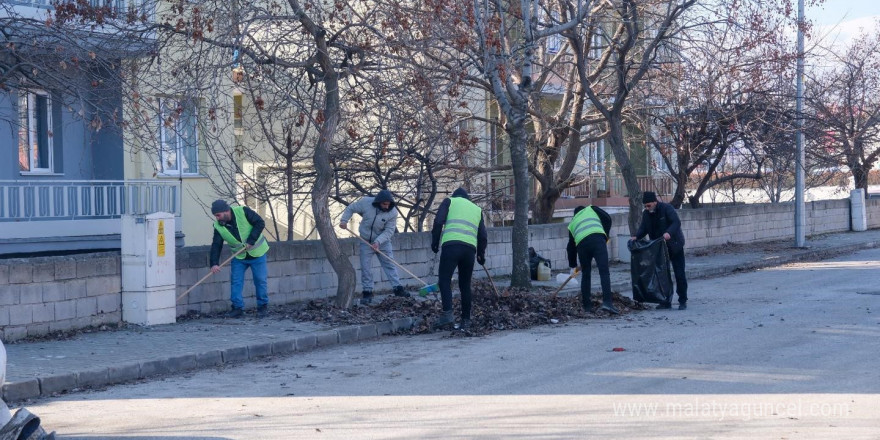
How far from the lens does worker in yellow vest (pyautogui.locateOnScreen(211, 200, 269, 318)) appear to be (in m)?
12.2

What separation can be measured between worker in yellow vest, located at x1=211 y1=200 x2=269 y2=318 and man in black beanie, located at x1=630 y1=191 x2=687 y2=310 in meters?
5.21

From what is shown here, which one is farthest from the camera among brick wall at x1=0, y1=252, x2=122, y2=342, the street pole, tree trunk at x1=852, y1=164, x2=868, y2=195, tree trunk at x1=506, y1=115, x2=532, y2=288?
tree trunk at x1=852, y1=164, x2=868, y2=195

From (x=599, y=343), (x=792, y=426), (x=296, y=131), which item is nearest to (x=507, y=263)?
(x=296, y=131)

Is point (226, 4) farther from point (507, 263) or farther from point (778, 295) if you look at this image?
point (778, 295)

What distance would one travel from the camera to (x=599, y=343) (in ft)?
33.5

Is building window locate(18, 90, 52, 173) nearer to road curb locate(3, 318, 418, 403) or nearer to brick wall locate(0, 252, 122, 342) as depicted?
brick wall locate(0, 252, 122, 342)

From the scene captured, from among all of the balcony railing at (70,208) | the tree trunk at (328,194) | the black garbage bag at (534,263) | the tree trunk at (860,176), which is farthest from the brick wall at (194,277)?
the tree trunk at (860,176)

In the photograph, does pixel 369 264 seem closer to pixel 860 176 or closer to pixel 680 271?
pixel 680 271

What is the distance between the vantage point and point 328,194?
41.4 ft

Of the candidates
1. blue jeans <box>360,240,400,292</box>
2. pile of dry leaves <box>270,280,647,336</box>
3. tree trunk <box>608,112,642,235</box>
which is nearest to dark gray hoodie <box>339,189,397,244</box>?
blue jeans <box>360,240,400,292</box>

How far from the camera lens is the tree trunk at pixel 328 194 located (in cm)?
1239

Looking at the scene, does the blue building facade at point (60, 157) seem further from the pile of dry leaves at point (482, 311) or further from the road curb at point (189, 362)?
the road curb at point (189, 362)

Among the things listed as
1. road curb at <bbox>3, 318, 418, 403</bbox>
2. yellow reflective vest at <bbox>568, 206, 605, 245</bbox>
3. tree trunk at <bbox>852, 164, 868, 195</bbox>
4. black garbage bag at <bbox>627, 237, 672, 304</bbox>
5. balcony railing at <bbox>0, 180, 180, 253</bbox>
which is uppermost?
tree trunk at <bbox>852, 164, 868, 195</bbox>

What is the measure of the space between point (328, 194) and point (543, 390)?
18.7 feet
